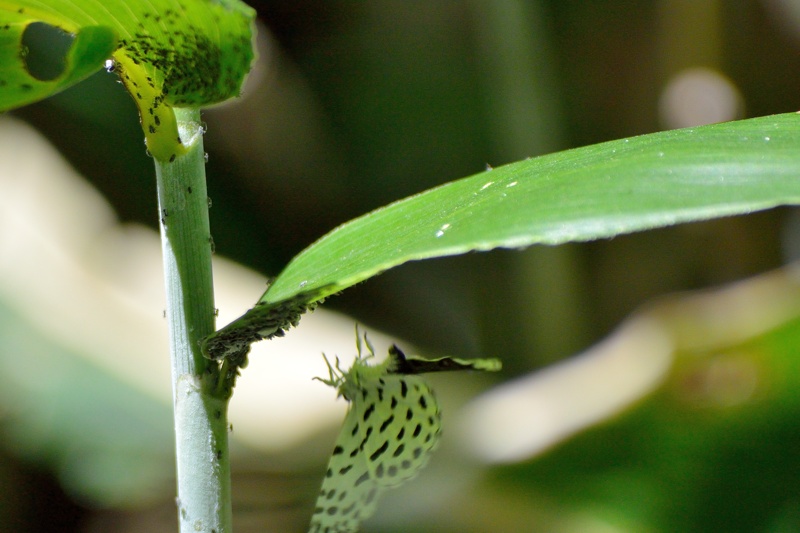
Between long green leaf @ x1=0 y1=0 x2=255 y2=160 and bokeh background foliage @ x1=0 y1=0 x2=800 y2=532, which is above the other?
bokeh background foliage @ x1=0 y1=0 x2=800 y2=532

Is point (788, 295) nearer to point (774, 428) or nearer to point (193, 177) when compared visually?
point (774, 428)

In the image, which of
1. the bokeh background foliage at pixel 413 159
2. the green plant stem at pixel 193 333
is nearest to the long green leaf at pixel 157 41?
the green plant stem at pixel 193 333

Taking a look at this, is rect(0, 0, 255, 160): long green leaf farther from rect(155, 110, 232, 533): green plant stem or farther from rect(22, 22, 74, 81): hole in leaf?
rect(22, 22, 74, 81): hole in leaf

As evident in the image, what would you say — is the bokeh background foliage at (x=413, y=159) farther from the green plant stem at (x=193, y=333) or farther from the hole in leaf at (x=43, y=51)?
the green plant stem at (x=193, y=333)

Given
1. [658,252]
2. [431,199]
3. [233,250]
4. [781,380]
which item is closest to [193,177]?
[431,199]

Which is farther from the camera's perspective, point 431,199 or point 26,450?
point 26,450

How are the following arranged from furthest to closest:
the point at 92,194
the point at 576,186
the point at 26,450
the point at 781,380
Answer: the point at 92,194 < the point at 26,450 < the point at 781,380 < the point at 576,186

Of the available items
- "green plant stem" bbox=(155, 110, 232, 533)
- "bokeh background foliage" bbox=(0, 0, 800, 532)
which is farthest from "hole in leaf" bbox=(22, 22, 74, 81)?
"green plant stem" bbox=(155, 110, 232, 533)
